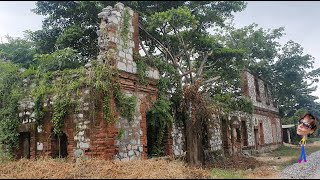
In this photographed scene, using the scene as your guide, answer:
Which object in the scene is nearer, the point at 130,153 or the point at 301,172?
the point at 301,172

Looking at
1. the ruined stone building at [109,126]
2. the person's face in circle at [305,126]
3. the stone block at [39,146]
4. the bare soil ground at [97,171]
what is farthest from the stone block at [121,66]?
the person's face in circle at [305,126]

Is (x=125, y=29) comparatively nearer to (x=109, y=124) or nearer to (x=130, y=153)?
(x=109, y=124)

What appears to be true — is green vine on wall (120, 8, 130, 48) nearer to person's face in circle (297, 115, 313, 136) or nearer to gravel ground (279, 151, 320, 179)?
gravel ground (279, 151, 320, 179)

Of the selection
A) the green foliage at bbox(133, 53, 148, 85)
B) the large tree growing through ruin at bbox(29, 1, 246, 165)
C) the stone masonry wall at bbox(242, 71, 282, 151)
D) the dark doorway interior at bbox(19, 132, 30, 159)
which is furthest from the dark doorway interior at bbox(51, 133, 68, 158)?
the stone masonry wall at bbox(242, 71, 282, 151)

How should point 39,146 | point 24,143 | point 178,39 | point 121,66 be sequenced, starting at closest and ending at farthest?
point 121,66, point 39,146, point 24,143, point 178,39

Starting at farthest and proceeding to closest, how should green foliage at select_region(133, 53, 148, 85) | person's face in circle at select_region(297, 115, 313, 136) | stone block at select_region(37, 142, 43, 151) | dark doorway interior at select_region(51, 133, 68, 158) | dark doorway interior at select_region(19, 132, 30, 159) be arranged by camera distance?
person's face in circle at select_region(297, 115, 313, 136) < dark doorway interior at select_region(19, 132, 30, 159) < green foliage at select_region(133, 53, 148, 85) < stone block at select_region(37, 142, 43, 151) < dark doorway interior at select_region(51, 133, 68, 158)

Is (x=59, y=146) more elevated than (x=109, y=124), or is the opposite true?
(x=109, y=124)

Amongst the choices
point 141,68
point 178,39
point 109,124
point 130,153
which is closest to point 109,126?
point 109,124

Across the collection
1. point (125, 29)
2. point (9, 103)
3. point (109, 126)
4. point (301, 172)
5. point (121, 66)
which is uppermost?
point (125, 29)

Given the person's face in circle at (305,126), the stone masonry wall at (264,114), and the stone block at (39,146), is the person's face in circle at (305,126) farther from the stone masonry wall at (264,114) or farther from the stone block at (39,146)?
the stone block at (39,146)

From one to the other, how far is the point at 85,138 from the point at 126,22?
13.8 ft

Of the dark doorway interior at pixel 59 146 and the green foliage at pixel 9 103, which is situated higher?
the green foliage at pixel 9 103

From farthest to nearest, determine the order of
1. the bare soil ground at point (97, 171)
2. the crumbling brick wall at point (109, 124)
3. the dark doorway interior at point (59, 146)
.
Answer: the dark doorway interior at point (59, 146) → the crumbling brick wall at point (109, 124) → the bare soil ground at point (97, 171)

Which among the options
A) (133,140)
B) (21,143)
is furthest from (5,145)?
(133,140)
